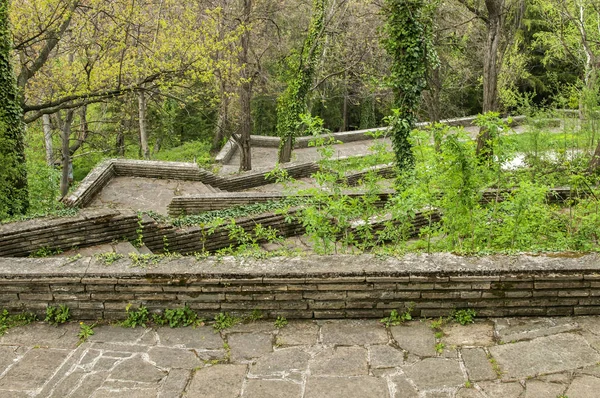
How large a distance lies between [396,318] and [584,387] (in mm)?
1546

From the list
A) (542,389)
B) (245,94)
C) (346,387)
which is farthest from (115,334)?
(245,94)

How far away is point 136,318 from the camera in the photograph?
15.9 feet

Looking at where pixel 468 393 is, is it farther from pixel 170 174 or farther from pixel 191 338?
pixel 170 174

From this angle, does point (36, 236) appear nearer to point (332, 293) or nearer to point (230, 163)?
point (332, 293)

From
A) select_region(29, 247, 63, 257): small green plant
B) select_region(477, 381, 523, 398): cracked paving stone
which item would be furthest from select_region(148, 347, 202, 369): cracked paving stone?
select_region(29, 247, 63, 257): small green plant

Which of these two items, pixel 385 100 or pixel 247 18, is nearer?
pixel 247 18

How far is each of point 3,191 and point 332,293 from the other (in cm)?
626

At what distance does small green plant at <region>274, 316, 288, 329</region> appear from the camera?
15.7 feet

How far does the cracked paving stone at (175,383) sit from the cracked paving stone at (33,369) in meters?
0.95

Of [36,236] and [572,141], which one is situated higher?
[572,141]

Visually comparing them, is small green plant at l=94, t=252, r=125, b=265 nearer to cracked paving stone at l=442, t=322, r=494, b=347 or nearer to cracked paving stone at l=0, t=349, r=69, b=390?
cracked paving stone at l=0, t=349, r=69, b=390

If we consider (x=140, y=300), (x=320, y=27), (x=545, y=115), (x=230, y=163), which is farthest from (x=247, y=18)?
(x=140, y=300)

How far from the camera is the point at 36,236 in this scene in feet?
25.0

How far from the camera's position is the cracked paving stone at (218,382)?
3969 mm
